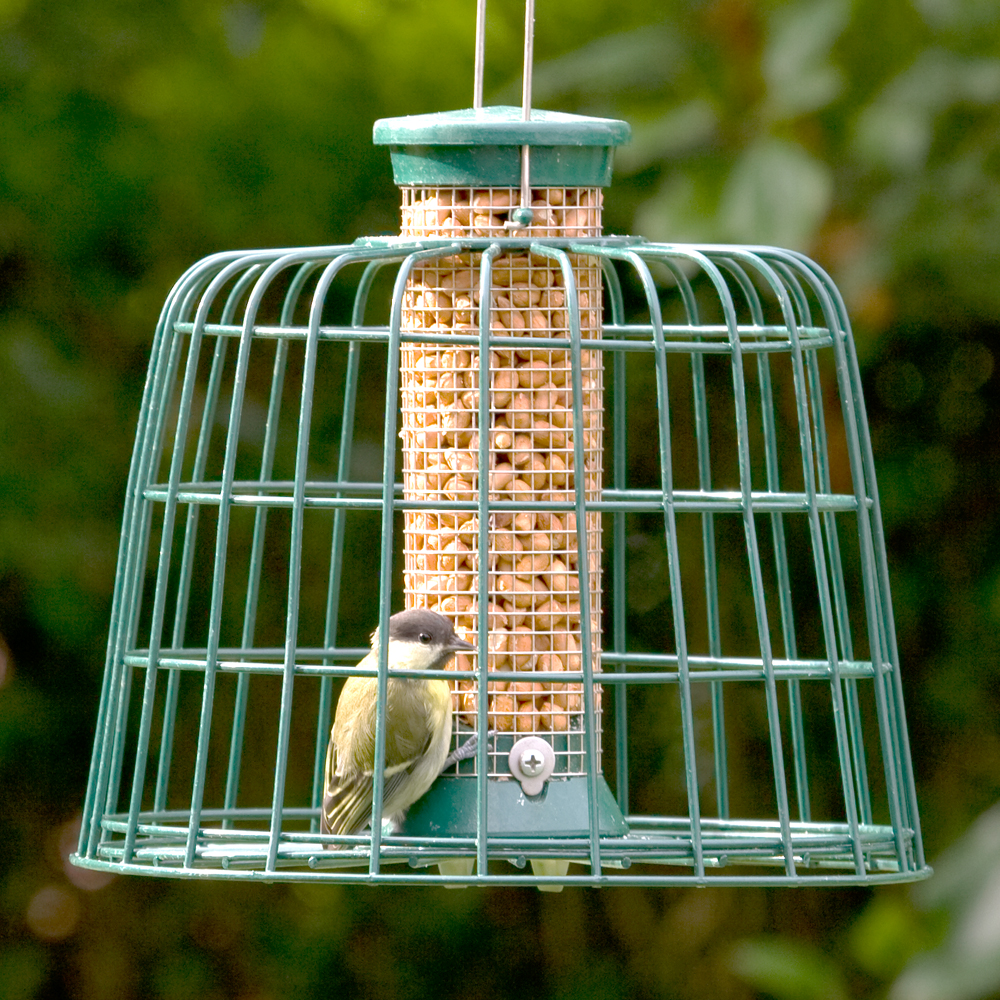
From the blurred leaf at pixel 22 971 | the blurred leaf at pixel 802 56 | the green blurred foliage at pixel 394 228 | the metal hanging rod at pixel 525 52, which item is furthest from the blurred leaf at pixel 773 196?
the blurred leaf at pixel 22 971

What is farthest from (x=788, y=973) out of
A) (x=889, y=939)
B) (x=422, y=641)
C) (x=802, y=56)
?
(x=422, y=641)

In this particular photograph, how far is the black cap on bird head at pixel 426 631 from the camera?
4664 millimetres

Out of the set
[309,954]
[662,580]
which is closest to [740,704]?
[662,580]

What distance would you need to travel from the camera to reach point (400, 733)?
15.4ft

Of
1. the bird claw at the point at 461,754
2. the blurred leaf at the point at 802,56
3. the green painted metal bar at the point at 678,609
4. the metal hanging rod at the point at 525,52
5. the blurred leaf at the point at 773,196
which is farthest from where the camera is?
the blurred leaf at the point at 802,56

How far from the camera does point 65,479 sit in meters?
9.53

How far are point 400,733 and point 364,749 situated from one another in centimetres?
20

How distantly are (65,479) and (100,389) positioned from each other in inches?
21.0

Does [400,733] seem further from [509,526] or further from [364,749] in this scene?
[509,526]

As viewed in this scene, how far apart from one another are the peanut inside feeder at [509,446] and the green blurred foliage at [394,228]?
220cm

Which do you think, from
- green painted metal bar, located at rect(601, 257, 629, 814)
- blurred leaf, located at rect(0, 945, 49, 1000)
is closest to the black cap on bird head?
green painted metal bar, located at rect(601, 257, 629, 814)

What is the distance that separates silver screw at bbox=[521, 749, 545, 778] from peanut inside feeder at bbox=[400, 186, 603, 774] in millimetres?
133

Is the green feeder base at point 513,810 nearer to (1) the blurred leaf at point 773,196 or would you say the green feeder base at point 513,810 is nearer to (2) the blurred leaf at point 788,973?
(1) the blurred leaf at point 773,196

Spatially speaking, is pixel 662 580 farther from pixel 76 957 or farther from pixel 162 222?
pixel 76 957
